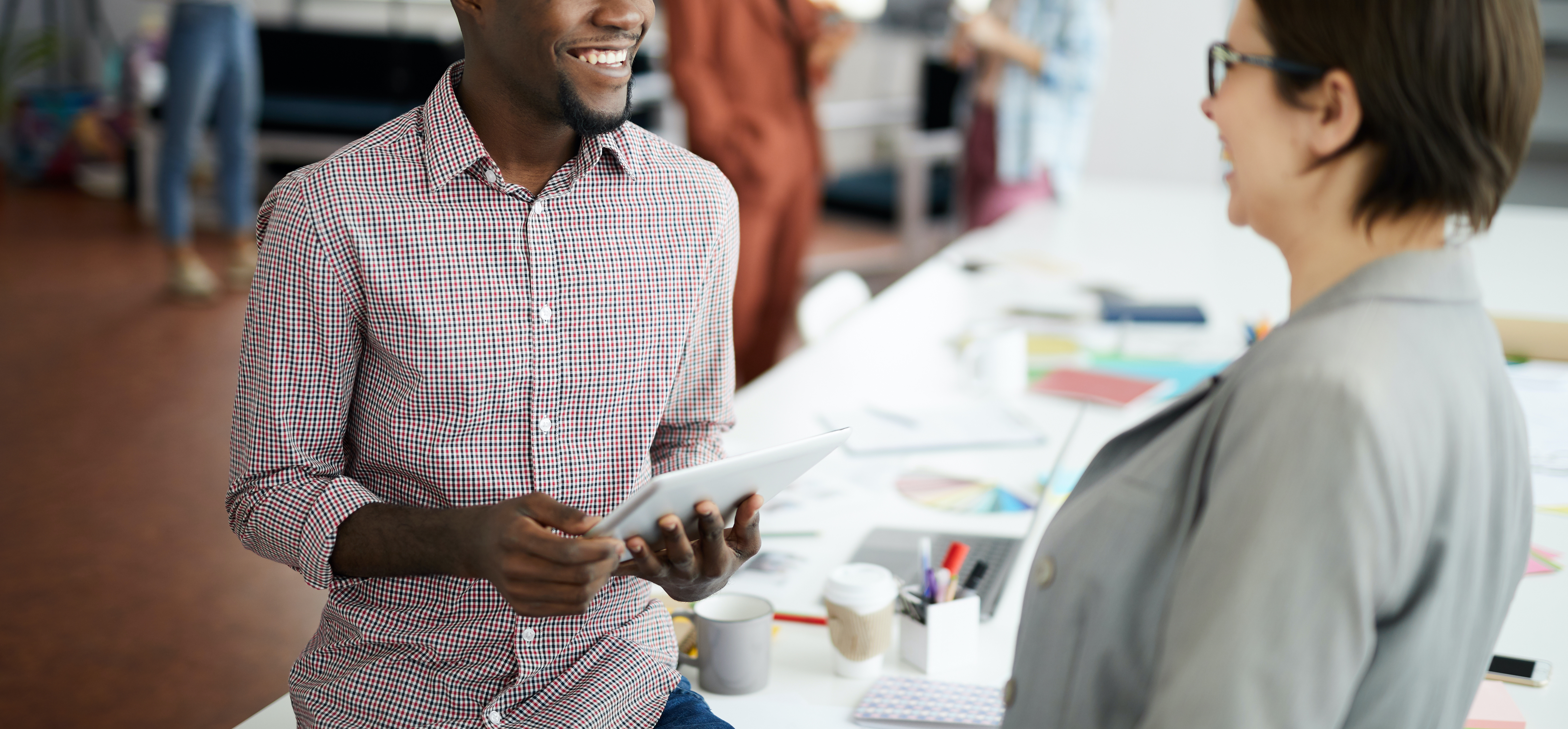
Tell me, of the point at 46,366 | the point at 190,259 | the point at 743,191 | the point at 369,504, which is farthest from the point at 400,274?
the point at 190,259

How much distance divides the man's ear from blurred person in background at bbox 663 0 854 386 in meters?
2.86

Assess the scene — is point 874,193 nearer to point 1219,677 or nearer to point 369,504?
point 369,504

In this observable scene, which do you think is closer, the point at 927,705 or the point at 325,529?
the point at 325,529

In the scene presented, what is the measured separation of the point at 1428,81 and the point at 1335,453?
237mm

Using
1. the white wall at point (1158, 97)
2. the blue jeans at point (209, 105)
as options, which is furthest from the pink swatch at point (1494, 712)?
the blue jeans at point (209, 105)

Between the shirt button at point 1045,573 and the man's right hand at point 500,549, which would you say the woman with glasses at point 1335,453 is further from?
the man's right hand at point 500,549

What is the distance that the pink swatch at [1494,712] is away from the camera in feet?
4.15

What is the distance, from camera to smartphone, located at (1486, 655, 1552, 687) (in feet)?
4.46

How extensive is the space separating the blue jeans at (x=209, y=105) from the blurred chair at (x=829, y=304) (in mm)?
3329

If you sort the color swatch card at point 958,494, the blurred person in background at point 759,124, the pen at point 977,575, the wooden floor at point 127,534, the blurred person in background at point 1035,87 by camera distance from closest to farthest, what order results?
1. the pen at point 977,575
2. the color swatch card at point 958,494
3. the wooden floor at point 127,534
4. the blurred person in background at point 759,124
5. the blurred person in background at point 1035,87

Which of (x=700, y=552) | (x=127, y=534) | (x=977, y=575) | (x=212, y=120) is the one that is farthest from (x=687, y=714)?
(x=212, y=120)

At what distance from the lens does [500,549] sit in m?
1.09

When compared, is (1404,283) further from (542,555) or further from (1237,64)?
(542,555)

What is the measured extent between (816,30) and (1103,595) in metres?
3.25
